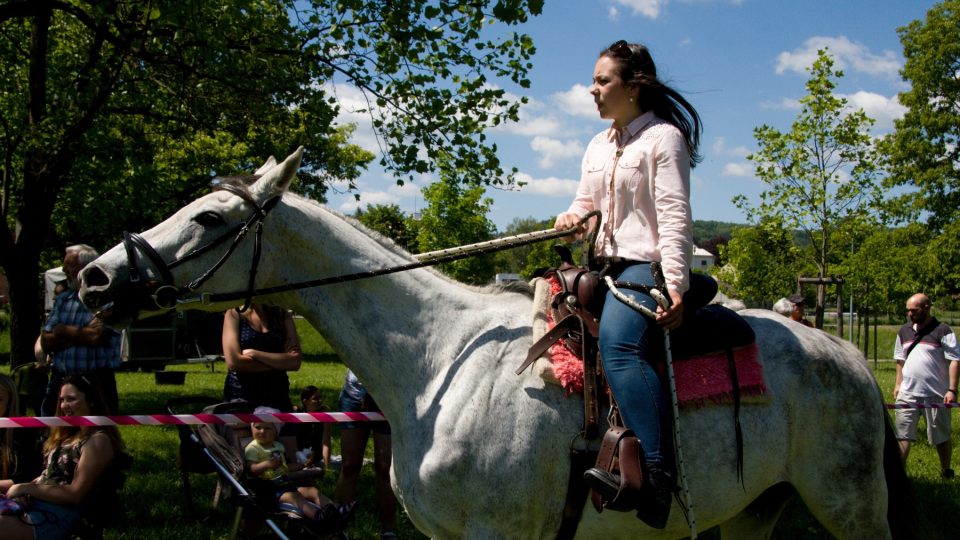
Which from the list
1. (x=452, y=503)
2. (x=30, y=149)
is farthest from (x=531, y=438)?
(x=30, y=149)

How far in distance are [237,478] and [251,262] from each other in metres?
2.58

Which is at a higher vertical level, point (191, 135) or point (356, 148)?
point (356, 148)

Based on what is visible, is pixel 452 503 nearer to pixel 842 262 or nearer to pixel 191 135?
pixel 191 135

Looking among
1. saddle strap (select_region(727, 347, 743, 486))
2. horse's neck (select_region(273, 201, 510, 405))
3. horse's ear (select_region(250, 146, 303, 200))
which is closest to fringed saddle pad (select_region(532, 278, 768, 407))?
saddle strap (select_region(727, 347, 743, 486))

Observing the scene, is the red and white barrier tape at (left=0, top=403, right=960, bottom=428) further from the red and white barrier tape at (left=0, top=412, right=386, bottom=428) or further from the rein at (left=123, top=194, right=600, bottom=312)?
the rein at (left=123, top=194, right=600, bottom=312)

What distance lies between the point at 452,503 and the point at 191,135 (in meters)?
12.3

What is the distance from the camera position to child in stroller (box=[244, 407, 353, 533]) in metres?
5.15

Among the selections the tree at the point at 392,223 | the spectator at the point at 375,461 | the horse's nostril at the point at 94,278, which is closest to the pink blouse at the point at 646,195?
the horse's nostril at the point at 94,278

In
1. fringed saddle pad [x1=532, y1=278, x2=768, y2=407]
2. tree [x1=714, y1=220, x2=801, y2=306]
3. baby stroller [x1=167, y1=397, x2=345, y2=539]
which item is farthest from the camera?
tree [x1=714, y1=220, x2=801, y2=306]

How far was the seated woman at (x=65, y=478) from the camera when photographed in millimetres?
4914

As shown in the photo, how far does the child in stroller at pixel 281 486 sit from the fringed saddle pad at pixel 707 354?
2.48m

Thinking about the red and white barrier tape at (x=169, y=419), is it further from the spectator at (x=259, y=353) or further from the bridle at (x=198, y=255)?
the bridle at (x=198, y=255)

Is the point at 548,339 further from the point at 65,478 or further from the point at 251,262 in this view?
the point at 65,478

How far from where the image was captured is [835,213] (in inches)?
727
